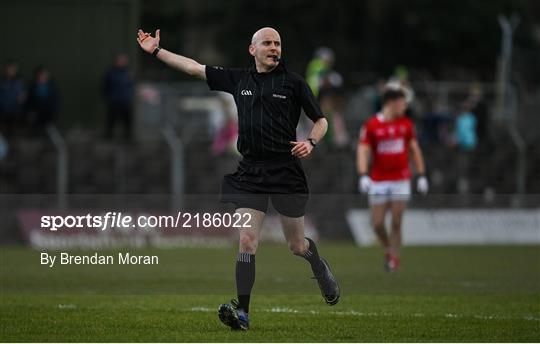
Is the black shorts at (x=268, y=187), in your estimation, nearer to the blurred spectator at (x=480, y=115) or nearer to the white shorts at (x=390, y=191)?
the white shorts at (x=390, y=191)

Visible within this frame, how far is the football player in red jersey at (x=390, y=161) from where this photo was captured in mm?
20031

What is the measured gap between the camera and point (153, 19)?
52375 millimetres

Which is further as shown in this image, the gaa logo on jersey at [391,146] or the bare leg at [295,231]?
the gaa logo on jersey at [391,146]

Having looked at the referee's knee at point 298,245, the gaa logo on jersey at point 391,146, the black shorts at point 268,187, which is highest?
the black shorts at point 268,187

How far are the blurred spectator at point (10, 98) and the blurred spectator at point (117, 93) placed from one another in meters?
1.70

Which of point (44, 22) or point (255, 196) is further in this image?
point (44, 22)

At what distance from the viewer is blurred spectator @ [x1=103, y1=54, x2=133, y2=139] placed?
95.2ft

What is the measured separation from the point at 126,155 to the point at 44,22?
410 centimetres

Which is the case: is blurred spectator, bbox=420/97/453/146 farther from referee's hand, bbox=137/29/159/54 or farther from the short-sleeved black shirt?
A: the short-sleeved black shirt

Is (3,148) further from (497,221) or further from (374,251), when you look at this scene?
(497,221)

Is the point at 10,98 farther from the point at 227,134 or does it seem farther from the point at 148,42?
the point at 148,42

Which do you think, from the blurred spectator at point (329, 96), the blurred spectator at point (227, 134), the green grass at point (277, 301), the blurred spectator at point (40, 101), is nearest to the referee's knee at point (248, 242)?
the green grass at point (277, 301)

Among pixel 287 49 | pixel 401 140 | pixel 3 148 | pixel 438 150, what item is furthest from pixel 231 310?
pixel 287 49

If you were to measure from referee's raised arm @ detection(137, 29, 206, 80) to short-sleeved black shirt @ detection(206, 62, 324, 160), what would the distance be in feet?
1.28
